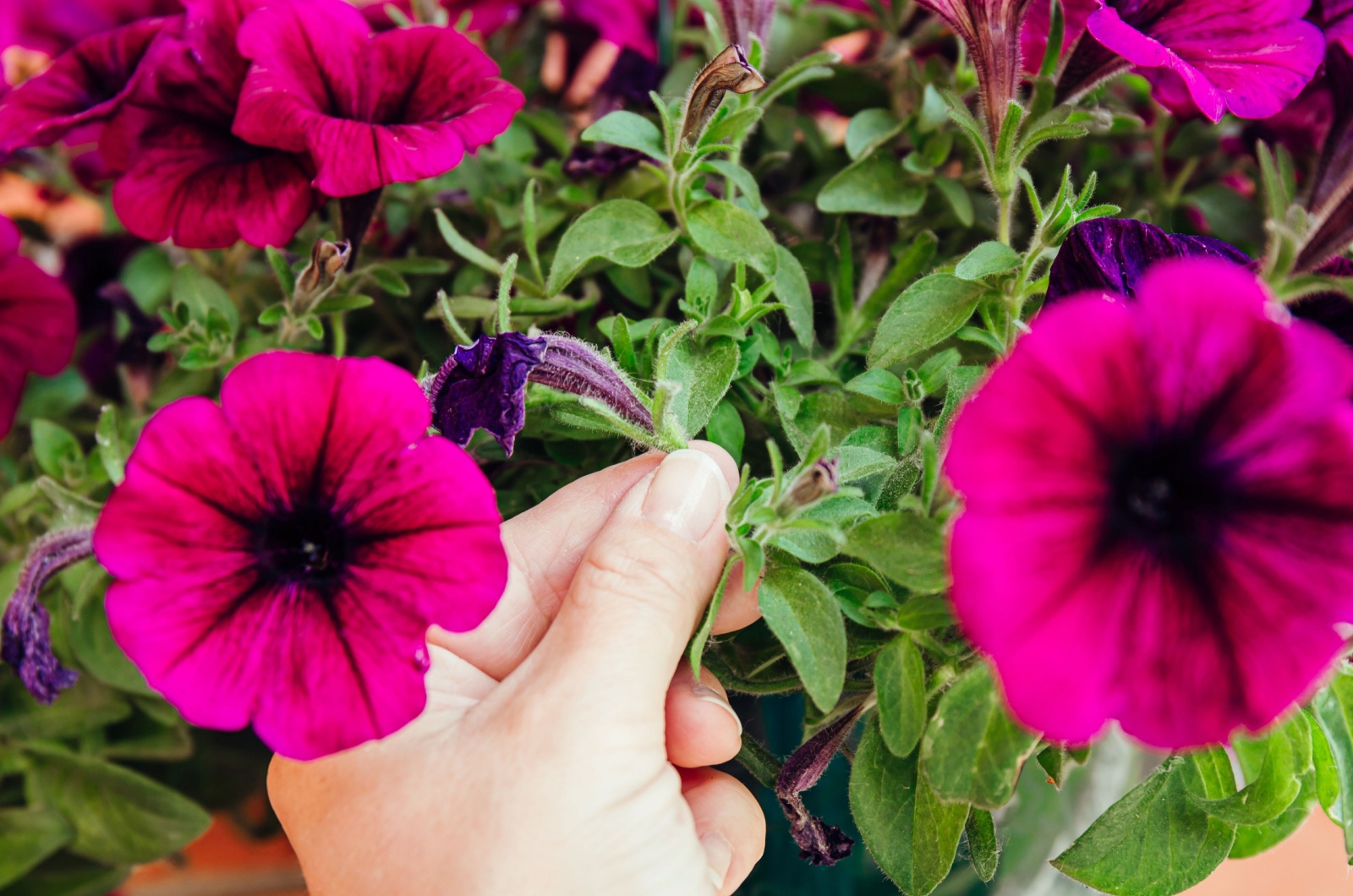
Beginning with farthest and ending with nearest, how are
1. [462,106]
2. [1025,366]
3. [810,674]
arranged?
[462,106], [810,674], [1025,366]

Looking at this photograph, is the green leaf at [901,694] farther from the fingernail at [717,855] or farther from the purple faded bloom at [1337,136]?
the purple faded bloom at [1337,136]

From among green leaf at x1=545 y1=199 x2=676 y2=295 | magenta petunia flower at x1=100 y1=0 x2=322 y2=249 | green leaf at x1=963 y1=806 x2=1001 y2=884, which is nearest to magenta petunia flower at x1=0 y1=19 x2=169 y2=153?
magenta petunia flower at x1=100 y1=0 x2=322 y2=249

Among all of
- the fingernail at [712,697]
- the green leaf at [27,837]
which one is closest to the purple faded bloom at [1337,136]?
the fingernail at [712,697]

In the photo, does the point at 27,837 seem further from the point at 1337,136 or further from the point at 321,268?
the point at 1337,136

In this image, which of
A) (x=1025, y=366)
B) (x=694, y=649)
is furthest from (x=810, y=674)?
(x=1025, y=366)

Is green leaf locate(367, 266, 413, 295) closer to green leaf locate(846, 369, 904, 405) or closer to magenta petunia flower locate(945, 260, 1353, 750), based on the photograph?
green leaf locate(846, 369, 904, 405)

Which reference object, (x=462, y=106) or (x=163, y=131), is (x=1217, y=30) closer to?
(x=462, y=106)

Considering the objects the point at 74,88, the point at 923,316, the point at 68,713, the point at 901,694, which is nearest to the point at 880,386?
the point at 923,316
